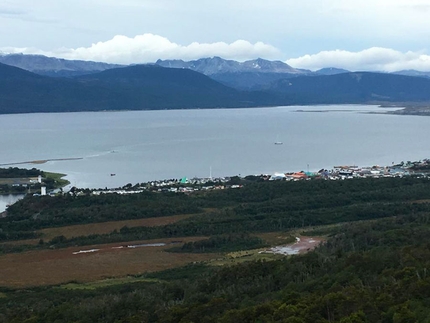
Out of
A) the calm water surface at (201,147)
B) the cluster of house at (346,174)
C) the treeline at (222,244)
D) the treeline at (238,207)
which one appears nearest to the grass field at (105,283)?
the treeline at (222,244)

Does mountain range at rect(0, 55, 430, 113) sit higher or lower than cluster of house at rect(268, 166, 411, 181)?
higher

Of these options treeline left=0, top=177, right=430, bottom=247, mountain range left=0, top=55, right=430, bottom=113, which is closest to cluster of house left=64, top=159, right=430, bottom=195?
treeline left=0, top=177, right=430, bottom=247

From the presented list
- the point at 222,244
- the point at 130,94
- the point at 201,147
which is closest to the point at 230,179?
the point at 222,244

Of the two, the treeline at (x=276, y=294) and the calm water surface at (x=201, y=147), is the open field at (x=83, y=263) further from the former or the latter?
the calm water surface at (x=201, y=147)

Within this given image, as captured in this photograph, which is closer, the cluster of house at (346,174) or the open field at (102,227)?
the open field at (102,227)

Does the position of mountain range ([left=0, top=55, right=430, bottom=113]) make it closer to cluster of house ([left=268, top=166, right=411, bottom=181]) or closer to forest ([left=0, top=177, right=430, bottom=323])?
cluster of house ([left=268, top=166, right=411, bottom=181])

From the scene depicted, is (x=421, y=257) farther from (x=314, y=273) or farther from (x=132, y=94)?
(x=132, y=94)

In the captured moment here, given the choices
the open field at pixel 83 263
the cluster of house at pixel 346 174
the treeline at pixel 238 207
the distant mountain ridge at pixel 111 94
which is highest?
the distant mountain ridge at pixel 111 94
